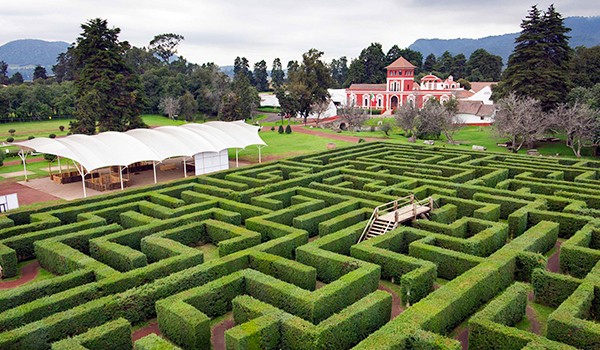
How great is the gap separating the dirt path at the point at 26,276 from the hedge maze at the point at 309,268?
577mm

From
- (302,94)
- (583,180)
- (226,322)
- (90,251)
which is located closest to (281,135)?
(302,94)

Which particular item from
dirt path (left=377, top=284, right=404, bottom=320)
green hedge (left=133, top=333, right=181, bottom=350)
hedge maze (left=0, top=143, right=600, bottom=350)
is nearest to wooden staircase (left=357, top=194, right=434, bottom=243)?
hedge maze (left=0, top=143, right=600, bottom=350)

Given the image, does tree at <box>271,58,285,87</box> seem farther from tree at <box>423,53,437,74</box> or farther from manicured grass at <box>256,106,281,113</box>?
tree at <box>423,53,437,74</box>

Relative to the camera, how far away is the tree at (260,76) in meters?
139

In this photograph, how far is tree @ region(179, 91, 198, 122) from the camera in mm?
77812

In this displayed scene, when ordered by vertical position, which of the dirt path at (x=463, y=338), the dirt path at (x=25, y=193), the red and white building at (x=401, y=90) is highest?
the red and white building at (x=401, y=90)

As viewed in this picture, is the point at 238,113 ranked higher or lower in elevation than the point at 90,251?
higher

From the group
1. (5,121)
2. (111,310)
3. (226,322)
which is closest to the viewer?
(111,310)

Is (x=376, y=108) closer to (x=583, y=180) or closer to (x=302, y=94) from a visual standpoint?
(x=302, y=94)

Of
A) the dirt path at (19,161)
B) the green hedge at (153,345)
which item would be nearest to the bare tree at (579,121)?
the green hedge at (153,345)

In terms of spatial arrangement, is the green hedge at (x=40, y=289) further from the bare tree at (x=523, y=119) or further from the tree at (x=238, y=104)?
the tree at (x=238, y=104)

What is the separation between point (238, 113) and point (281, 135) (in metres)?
9.73

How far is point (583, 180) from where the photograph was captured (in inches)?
1091

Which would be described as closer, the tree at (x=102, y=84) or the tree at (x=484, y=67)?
the tree at (x=102, y=84)
